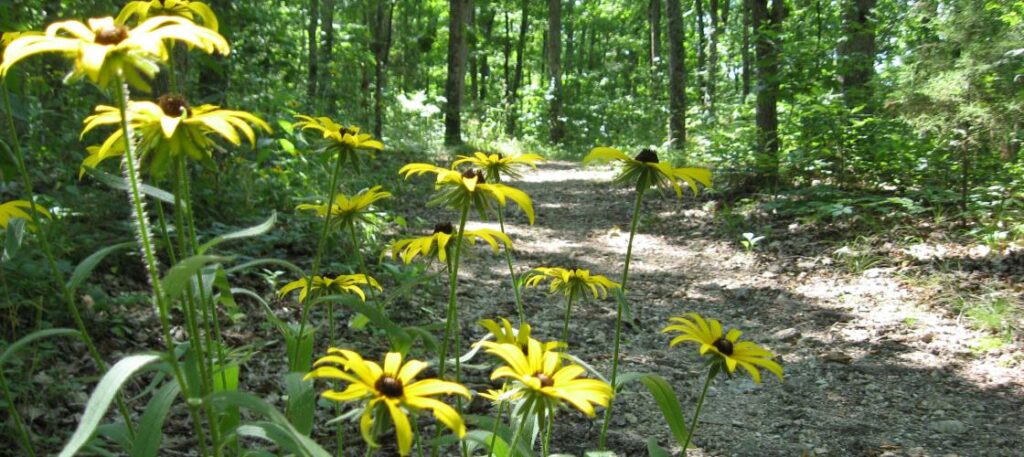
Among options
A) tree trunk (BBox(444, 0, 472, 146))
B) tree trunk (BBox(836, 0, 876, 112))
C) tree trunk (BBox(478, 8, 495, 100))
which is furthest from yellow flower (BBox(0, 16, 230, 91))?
tree trunk (BBox(478, 8, 495, 100))

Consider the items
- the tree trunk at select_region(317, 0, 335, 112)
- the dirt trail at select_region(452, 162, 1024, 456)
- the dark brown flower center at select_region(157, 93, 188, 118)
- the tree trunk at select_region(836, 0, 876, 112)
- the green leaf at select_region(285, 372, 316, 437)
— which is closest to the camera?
the dark brown flower center at select_region(157, 93, 188, 118)

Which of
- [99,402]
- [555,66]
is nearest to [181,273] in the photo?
[99,402]

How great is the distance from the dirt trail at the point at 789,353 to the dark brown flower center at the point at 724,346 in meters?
1.10

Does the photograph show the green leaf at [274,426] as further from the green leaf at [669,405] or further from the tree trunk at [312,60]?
the tree trunk at [312,60]

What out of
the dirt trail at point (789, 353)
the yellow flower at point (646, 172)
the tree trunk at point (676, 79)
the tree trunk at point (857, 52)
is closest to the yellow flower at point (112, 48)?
the yellow flower at point (646, 172)

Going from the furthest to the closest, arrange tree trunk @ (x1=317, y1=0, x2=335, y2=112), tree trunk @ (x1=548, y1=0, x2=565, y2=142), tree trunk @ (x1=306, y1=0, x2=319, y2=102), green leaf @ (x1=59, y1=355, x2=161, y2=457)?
tree trunk @ (x1=548, y1=0, x2=565, y2=142) → tree trunk @ (x1=306, y1=0, x2=319, y2=102) → tree trunk @ (x1=317, y1=0, x2=335, y2=112) → green leaf @ (x1=59, y1=355, x2=161, y2=457)

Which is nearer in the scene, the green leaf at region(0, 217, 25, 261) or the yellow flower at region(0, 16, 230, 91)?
the yellow flower at region(0, 16, 230, 91)

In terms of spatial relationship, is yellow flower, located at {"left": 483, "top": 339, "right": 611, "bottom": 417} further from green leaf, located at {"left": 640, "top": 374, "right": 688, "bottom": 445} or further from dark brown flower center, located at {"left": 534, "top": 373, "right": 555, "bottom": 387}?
green leaf, located at {"left": 640, "top": 374, "right": 688, "bottom": 445}

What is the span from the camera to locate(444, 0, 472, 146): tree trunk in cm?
1078

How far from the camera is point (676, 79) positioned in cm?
959

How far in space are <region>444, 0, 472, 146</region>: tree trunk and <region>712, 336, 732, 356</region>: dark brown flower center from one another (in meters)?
9.56

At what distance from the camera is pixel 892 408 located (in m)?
3.00

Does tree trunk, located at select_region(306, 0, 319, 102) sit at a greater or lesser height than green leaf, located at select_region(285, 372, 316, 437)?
greater

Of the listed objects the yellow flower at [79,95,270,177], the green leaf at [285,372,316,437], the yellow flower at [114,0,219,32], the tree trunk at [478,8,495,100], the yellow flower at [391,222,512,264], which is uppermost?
the tree trunk at [478,8,495,100]
